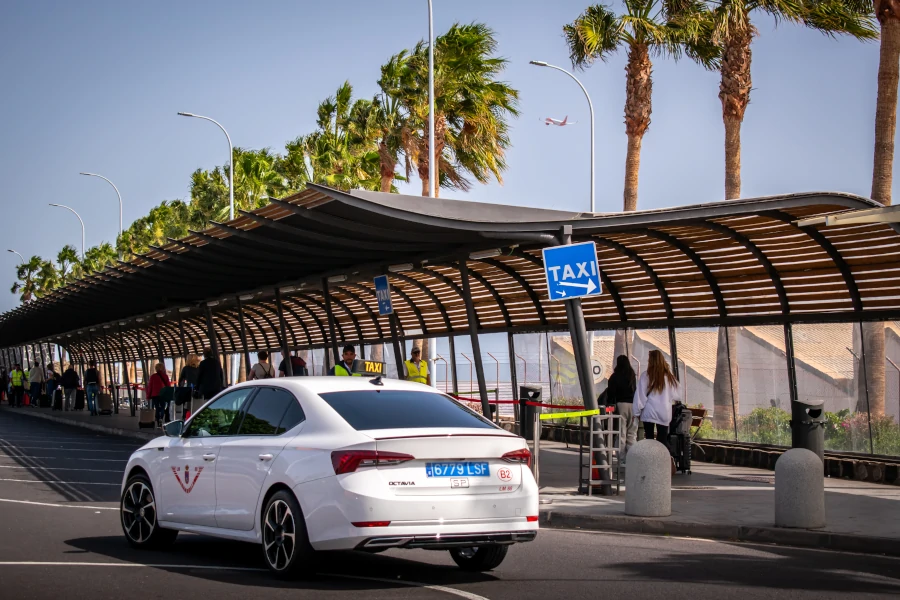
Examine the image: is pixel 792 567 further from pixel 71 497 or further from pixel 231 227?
pixel 231 227

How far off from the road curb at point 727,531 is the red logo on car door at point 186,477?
4.37 meters

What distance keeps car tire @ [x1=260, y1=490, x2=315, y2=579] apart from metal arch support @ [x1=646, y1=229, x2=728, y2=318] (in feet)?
30.1

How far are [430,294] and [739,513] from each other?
1298 cm

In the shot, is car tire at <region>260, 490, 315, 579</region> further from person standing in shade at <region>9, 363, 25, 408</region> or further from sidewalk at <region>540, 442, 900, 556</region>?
person standing in shade at <region>9, 363, 25, 408</region>

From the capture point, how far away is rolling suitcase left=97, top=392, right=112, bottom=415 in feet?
133

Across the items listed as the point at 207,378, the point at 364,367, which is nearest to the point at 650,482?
the point at 364,367

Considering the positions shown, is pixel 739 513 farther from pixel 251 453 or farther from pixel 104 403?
pixel 104 403

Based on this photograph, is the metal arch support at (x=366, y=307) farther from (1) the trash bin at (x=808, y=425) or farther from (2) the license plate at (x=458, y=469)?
(2) the license plate at (x=458, y=469)

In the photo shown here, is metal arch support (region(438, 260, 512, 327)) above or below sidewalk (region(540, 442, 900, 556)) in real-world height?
above

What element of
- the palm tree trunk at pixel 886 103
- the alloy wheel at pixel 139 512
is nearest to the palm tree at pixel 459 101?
the palm tree trunk at pixel 886 103

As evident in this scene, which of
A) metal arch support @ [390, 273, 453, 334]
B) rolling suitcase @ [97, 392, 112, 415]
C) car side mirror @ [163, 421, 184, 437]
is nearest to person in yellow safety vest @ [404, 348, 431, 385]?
metal arch support @ [390, 273, 453, 334]

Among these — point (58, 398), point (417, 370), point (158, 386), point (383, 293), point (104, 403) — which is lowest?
point (104, 403)

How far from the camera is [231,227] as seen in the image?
18172 mm

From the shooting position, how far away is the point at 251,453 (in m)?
8.82
